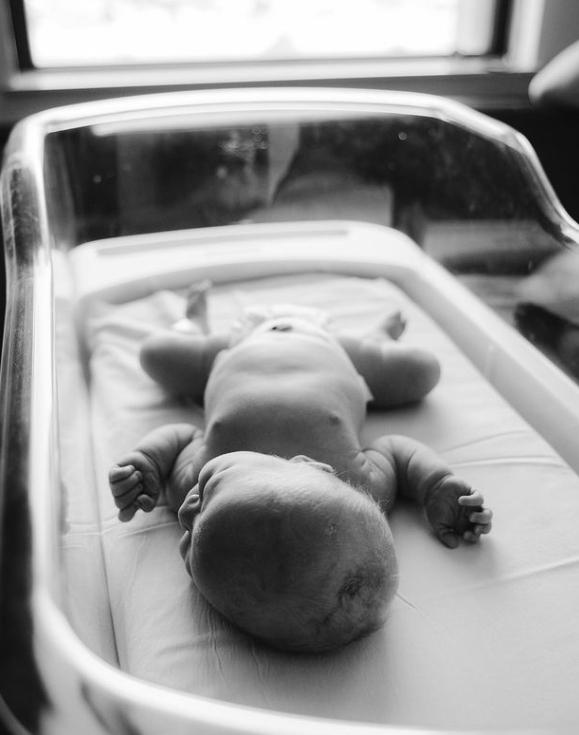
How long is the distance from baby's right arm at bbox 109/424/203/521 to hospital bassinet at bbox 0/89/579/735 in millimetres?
28

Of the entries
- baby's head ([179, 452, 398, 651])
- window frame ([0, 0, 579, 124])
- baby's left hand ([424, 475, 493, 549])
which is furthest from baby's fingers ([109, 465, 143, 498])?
window frame ([0, 0, 579, 124])

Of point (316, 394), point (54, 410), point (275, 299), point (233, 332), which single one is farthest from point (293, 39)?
point (54, 410)

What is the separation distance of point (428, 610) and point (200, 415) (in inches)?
15.1

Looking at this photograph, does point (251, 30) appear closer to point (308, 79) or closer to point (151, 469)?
point (308, 79)

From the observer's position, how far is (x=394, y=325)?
104cm

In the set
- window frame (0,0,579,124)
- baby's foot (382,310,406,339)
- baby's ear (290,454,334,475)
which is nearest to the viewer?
baby's ear (290,454,334,475)

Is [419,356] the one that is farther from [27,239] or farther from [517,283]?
[27,239]

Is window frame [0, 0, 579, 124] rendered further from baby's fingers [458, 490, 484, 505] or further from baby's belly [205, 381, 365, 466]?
baby's fingers [458, 490, 484, 505]

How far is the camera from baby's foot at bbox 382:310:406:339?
104 cm

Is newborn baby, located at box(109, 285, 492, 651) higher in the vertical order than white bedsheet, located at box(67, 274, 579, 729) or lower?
higher

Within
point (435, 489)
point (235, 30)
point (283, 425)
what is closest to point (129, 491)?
point (283, 425)

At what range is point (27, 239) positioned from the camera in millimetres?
871

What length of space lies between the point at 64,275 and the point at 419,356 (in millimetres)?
516

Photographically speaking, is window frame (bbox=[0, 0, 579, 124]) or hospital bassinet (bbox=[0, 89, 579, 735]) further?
window frame (bbox=[0, 0, 579, 124])
